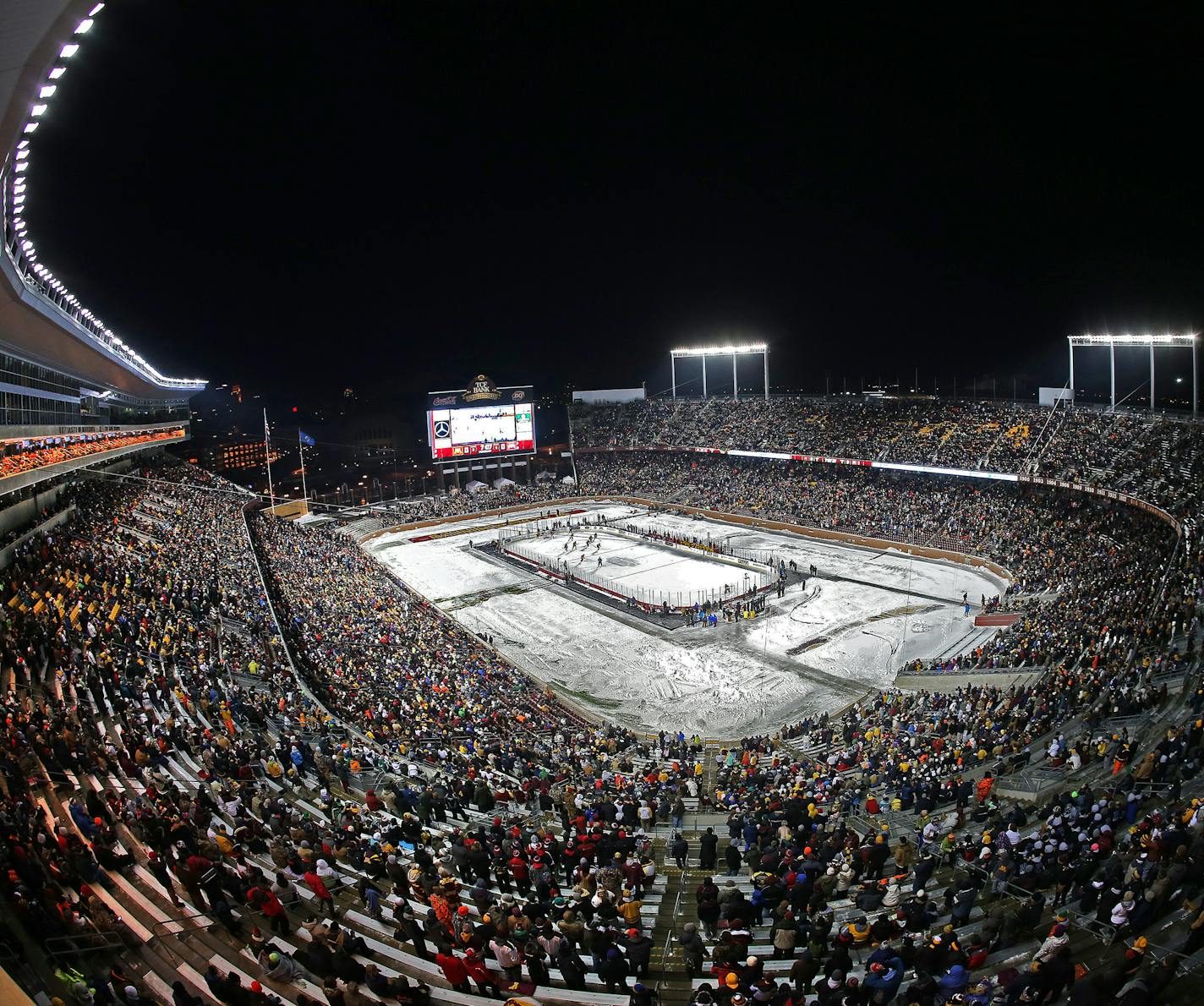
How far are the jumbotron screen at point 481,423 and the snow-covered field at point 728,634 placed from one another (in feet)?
53.7

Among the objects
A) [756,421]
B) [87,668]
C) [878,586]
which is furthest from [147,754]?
[756,421]

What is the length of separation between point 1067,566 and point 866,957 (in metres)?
28.1

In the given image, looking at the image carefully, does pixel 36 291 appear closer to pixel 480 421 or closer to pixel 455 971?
pixel 455 971

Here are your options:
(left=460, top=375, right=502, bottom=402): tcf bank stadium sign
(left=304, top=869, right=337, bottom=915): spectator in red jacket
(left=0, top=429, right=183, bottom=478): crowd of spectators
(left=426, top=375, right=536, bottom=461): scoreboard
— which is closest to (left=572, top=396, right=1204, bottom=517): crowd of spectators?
(left=426, top=375, right=536, bottom=461): scoreboard

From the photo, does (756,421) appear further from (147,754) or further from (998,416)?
(147,754)

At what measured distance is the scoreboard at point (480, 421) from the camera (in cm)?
6081

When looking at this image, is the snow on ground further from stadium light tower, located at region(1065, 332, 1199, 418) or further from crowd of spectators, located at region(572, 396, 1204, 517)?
stadium light tower, located at region(1065, 332, 1199, 418)

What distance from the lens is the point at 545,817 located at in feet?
43.3

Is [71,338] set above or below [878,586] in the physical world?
above

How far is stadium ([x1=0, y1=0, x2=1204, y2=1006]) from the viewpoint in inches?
309

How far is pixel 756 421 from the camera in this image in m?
65.6

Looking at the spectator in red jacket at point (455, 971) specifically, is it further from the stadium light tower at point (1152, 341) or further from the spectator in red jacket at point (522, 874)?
the stadium light tower at point (1152, 341)

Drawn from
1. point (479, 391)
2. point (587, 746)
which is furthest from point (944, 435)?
point (587, 746)

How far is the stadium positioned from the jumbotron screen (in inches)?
736
